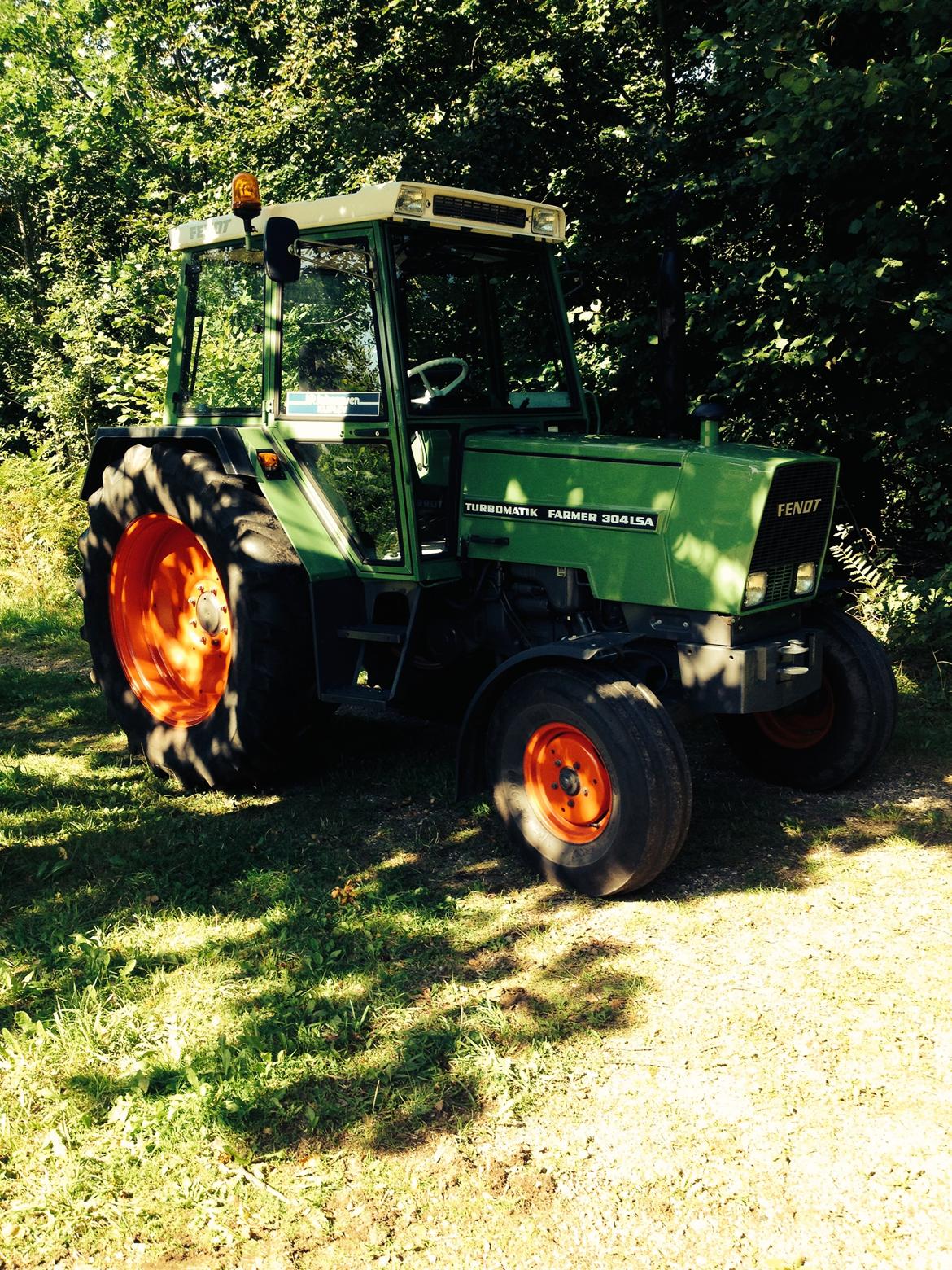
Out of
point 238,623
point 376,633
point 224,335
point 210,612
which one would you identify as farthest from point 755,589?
point 224,335

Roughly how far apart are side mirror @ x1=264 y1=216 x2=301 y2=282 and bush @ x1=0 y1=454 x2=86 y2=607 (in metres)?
5.90

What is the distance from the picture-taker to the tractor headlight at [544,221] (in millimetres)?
4773

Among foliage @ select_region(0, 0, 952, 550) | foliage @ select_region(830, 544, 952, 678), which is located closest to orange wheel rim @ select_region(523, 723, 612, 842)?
foliage @ select_region(0, 0, 952, 550)

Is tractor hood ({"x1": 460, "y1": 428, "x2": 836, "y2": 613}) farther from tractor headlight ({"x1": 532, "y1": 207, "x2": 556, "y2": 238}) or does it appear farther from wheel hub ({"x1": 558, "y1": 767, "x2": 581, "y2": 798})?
tractor headlight ({"x1": 532, "y1": 207, "x2": 556, "y2": 238})

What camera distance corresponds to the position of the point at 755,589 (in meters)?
4.05

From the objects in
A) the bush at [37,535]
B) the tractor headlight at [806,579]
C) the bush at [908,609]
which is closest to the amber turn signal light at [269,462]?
the tractor headlight at [806,579]

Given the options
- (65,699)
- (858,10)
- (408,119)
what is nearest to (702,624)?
(858,10)

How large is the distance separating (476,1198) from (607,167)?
22.8 ft

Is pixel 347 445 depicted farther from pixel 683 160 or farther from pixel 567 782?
→ pixel 683 160

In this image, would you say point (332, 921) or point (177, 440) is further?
point (177, 440)

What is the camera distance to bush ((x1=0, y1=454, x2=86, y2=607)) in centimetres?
969

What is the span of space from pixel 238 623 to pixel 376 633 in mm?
564

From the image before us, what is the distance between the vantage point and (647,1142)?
8.71 ft

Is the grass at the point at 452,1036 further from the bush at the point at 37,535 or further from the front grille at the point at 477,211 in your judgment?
the bush at the point at 37,535
